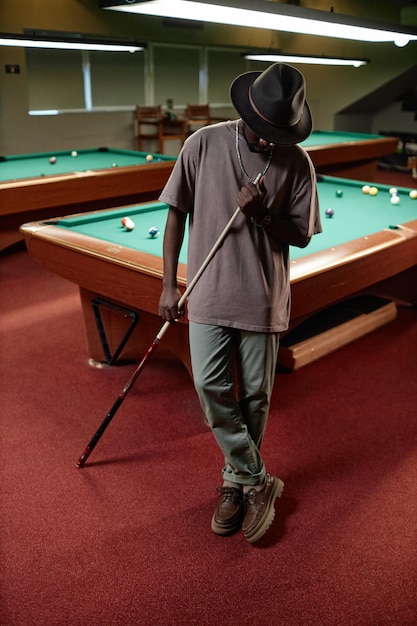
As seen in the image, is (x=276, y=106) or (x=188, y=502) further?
(x=188, y=502)

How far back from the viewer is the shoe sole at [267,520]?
1.91 meters

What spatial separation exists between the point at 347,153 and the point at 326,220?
3.09 m

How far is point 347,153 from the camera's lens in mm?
6121

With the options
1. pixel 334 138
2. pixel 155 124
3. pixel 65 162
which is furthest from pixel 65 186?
pixel 155 124

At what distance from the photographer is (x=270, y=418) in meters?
2.65

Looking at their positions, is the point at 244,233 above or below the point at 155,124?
above

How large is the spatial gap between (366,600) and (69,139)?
7.65 meters

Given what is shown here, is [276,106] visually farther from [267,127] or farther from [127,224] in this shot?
[127,224]

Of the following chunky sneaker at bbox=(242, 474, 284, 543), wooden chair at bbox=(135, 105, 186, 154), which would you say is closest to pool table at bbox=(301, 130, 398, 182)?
wooden chair at bbox=(135, 105, 186, 154)

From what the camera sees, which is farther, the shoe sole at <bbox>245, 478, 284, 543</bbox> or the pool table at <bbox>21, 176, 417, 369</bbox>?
the pool table at <bbox>21, 176, 417, 369</bbox>

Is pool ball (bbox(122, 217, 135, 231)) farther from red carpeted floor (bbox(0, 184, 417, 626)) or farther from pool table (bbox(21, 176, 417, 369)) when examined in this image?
red carpeted floor (bbox(0, 184, 417, 626))

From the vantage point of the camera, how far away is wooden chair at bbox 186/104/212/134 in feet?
30.3

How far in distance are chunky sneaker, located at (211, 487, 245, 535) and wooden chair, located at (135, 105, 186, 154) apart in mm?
7392

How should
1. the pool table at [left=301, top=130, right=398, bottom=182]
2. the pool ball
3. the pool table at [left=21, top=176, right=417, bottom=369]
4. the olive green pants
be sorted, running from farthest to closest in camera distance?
the pool table at [left=301, top=130, right=398, bottom=182] < the pool ball < the pool table at [left=21, top=176, right=417, bottom=369] < the olive green pants
